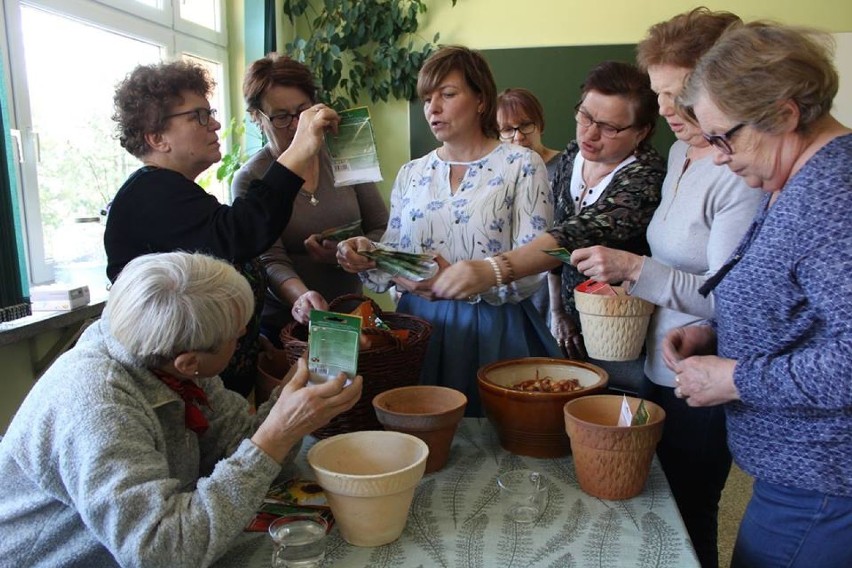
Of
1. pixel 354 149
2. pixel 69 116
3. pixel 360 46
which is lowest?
pixel 354 149

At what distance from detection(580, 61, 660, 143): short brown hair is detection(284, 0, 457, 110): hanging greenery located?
8.04ft

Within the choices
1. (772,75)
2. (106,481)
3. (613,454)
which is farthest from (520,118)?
(106,481)

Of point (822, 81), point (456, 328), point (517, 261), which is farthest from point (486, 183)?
point (822, 81)

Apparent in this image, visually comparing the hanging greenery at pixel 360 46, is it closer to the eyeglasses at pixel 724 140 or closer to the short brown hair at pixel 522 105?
the short brown hair at pixel 522 105

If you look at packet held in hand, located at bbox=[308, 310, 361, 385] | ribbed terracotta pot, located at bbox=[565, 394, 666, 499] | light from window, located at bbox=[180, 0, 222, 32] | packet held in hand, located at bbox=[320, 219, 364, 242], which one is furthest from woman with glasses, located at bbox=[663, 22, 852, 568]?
light from window, located at bbox=[180, 0, 222, 32]

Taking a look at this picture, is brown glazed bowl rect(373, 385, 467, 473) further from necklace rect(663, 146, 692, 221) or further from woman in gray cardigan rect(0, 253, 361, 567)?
necklace rect(663, 146, 692, 221)

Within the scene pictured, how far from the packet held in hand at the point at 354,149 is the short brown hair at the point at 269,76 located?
307 mm

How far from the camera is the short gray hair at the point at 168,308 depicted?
41.4 inches

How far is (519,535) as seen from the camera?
1.09 meters

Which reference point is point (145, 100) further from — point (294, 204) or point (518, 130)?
point (518, 130)

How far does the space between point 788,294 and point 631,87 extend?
2.86 ft

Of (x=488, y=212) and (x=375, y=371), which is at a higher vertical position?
(x=488, y=212)

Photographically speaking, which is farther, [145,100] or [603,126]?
[603,126]

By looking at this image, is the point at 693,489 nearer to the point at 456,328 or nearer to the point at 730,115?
the point at 456,328
